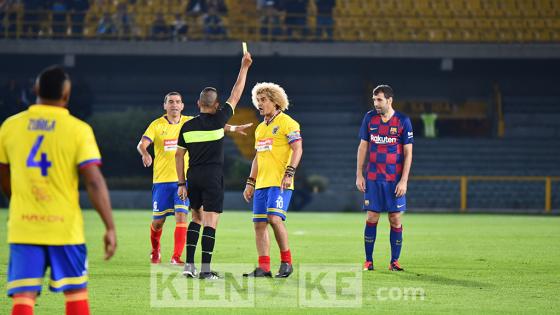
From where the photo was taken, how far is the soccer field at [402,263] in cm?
937

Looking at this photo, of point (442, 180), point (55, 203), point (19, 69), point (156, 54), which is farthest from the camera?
point (19, 69)

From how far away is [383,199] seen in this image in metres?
13.0

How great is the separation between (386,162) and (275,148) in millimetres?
1686

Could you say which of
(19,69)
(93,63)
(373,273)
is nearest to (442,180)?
(93,63)

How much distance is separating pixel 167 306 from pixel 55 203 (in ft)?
9.52

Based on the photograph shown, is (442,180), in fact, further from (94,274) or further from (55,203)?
(55,203)

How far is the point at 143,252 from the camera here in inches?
613

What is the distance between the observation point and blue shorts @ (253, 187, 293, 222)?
1184 cm

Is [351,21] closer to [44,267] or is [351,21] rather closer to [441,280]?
[441,280]

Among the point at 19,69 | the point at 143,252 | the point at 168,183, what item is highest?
the point at 19,69

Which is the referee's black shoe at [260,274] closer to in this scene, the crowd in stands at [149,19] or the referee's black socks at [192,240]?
the referee's black socks at [192,240]

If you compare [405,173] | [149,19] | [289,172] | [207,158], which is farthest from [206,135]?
[149,19]

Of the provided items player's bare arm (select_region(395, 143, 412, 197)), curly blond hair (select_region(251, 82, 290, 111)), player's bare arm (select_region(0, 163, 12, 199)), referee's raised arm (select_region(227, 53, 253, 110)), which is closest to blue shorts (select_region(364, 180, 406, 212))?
player's bare arm (select_region(395, 143, 412, 197))

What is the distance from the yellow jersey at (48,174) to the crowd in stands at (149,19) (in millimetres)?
30461
